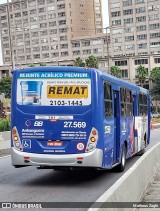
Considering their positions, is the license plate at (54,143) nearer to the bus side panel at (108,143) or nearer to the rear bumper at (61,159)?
the rear bumper at (61,159)

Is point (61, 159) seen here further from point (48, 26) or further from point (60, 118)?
point (48, 26)

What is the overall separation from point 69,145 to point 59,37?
156971mm

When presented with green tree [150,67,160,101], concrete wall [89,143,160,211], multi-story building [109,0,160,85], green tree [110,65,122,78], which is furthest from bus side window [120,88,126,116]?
multi-story building [109,0,160,85]

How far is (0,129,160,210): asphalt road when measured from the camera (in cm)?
1027

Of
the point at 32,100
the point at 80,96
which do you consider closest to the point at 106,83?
the point at 80,96

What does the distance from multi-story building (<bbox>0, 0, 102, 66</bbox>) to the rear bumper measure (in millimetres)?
149214

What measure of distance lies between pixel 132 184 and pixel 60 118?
370 cm

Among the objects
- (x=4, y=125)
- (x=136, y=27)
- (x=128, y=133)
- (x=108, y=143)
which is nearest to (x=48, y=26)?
(x=136, y=27)

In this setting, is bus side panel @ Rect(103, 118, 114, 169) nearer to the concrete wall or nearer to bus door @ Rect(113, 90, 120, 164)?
bus door @ Rect(113, 90, 120, 164)

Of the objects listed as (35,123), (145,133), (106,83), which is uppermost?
(106,83)

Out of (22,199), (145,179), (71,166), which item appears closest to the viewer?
(22,199)

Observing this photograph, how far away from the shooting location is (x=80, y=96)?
11906 millimetres

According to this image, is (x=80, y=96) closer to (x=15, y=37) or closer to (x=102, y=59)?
(x=102, y=59)

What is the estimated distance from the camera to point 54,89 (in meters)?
12.1
